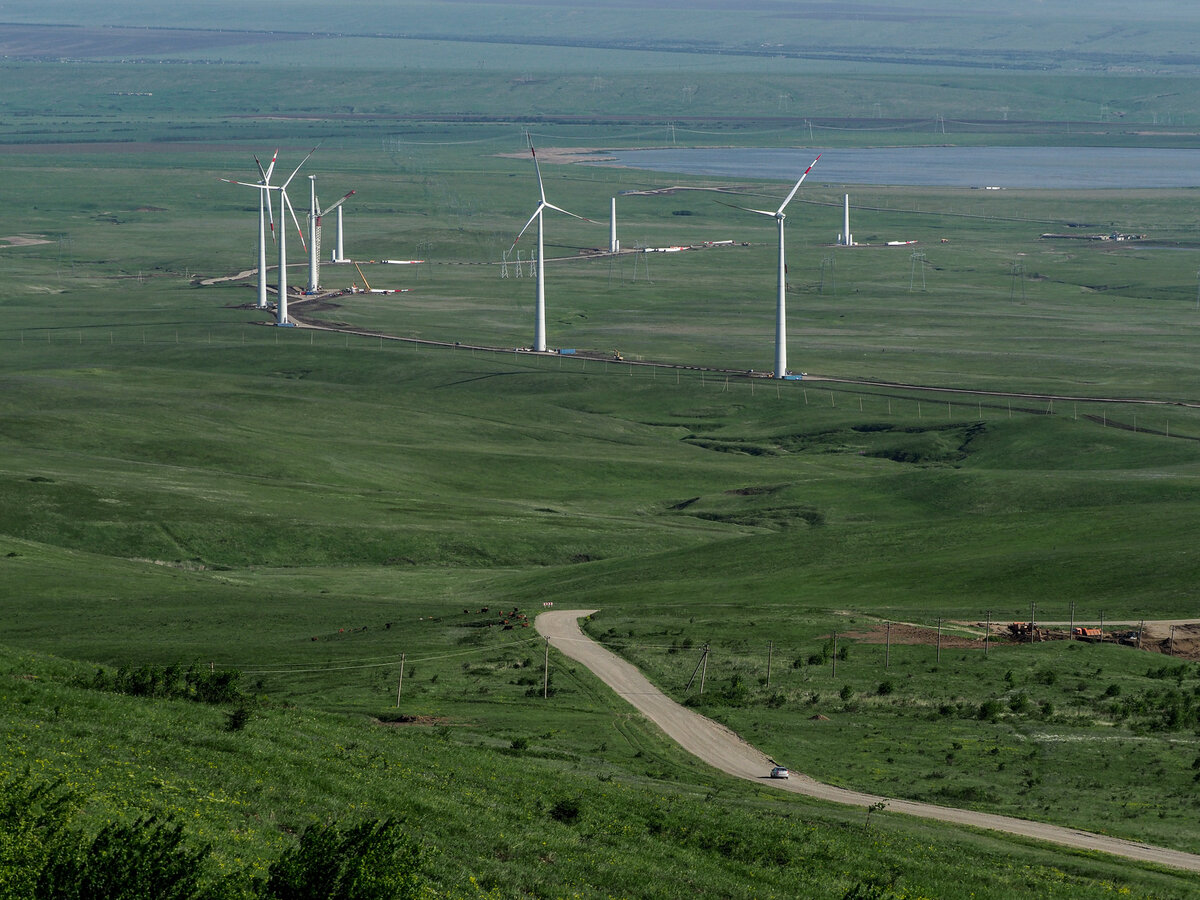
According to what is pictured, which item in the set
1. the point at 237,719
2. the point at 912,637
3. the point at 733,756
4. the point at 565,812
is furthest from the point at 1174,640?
the point at 237,719

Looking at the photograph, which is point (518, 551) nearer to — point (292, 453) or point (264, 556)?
point (264, 556)

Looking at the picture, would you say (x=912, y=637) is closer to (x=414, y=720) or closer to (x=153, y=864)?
(x=414, y=720)

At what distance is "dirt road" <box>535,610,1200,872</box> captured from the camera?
51.9m

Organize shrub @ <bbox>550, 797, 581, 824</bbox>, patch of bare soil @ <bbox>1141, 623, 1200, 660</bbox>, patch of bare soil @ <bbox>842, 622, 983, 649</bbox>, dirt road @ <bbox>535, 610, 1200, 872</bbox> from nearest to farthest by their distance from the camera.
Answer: shrub @ <bbox>550, 797, 581, 824</bbox>, dirt road @ <bbox>535, 610, 1200, 872</bbox>, patch of bare soil @ <bbox>1141, 623, 1200, 660</bbox>, patch of bare soil @ <bbox>842, 622, 983, 649</bbox>

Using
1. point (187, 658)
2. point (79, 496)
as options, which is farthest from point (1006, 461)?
point (187, 658)

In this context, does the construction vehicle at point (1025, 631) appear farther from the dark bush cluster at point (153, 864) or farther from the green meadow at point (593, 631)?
the dark bush cluster at point (153, 864)

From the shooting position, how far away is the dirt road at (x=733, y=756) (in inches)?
2042

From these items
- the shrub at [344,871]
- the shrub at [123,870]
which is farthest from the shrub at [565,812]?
the shrub at [123,870]

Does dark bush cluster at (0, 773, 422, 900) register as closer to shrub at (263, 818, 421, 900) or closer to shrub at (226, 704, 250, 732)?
shrub at (263, 818, 421, 900)

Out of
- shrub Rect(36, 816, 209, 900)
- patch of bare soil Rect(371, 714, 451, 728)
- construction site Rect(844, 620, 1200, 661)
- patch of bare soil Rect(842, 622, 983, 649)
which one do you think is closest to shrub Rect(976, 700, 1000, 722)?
construction site Rect(844, 620, 1200, 661)

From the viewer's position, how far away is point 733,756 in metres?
Answer: 64.5

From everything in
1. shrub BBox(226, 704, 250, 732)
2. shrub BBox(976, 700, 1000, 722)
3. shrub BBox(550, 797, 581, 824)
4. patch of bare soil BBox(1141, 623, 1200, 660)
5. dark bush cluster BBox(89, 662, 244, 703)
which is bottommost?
patch of bare soil BBox(1141, 623, 1200, 660)

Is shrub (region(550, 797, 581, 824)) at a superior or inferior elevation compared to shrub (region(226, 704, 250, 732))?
inferior

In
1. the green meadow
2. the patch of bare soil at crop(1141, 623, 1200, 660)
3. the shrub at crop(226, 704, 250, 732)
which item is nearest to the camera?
the green meadow
